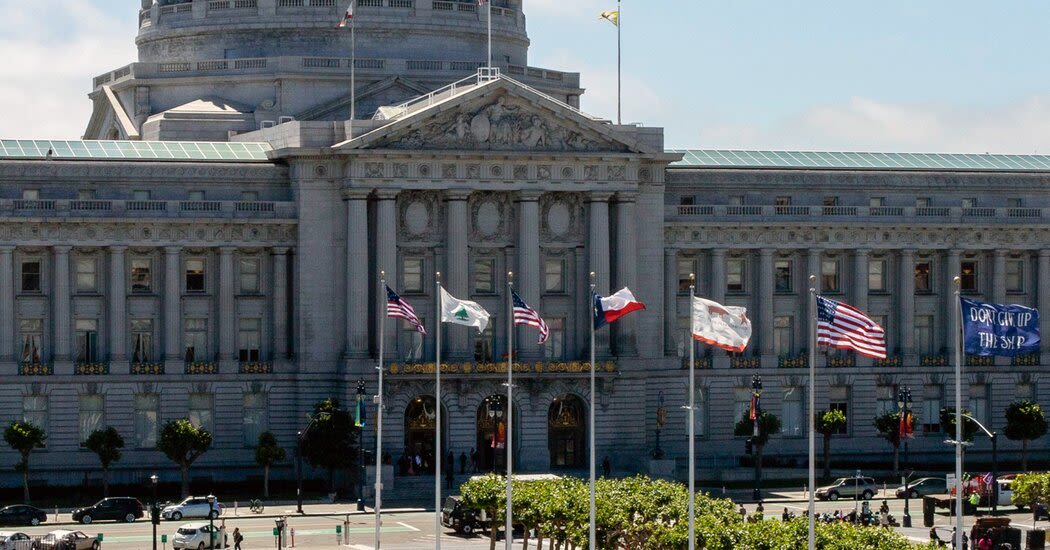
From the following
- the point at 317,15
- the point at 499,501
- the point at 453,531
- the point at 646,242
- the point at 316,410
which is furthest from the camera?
the point at 317,15

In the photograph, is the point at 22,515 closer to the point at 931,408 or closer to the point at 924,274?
the point at 931,408

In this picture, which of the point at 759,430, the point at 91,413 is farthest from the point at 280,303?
the point at 759,430

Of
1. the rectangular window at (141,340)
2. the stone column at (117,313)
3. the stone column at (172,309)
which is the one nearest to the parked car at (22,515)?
the stone column at (117,313)

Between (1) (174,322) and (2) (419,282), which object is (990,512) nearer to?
(2) (419,282)

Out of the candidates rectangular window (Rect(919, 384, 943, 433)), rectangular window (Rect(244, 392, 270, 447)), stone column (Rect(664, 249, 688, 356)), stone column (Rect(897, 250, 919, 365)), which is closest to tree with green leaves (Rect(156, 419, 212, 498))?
rectangular window (Rect(244, 392, 270, 447))

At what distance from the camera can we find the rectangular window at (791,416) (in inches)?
6329

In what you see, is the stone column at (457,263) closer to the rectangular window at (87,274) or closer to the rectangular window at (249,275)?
the rectangular window at (249,275)

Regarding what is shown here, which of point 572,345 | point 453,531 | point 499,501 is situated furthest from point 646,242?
point 499,501

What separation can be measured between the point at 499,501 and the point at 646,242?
46.4m

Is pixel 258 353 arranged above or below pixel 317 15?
below

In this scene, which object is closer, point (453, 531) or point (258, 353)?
point (453, 531)

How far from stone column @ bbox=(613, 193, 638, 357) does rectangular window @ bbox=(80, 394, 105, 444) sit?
2975 centimetres

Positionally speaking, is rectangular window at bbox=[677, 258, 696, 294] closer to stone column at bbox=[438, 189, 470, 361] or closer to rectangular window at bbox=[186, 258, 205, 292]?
stone column at bbox=[438, 189, 470, 361]

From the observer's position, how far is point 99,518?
5202 inches
